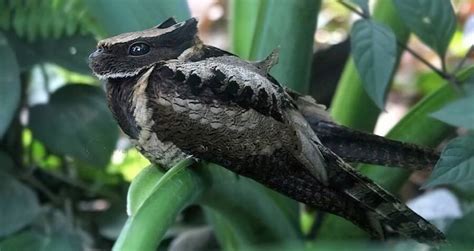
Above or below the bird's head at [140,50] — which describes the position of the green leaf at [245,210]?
below

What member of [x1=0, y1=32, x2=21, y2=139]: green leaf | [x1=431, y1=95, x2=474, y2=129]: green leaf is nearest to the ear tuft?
[x1=431, y1=95, x2=474, y2=129]: green leaf

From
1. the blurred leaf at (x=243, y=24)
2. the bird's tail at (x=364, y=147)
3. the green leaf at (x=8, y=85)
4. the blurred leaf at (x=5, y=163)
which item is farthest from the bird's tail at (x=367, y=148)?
the blurred leaf at (x=5, y=163)

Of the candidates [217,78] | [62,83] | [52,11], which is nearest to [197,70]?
[217,78]

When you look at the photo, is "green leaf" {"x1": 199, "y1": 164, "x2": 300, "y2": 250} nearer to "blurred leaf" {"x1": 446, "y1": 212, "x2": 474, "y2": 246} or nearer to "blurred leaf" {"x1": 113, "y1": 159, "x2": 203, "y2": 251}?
"blurred leaf" {"x1": 113, "y1": 159, "x2": 203, "y2": 251}

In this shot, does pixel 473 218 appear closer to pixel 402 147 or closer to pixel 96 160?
pixel 402 147

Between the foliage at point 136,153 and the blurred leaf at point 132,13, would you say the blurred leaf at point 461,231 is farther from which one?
the blurred leaf at point 132,13

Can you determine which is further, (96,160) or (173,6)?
(96,160)

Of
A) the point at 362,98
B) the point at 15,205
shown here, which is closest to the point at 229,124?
the point at 362,98
